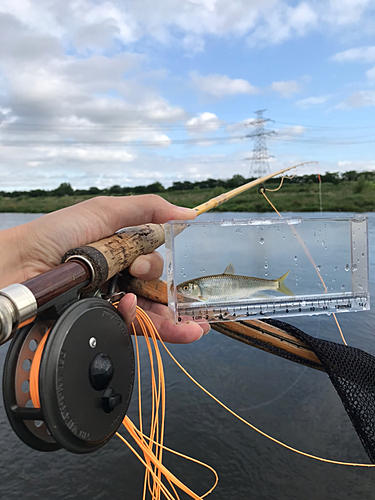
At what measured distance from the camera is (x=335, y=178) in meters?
7.64

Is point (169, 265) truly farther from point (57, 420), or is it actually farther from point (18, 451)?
point (18, 451)

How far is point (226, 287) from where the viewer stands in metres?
1.63

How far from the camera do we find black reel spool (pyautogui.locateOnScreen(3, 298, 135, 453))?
2.93ft

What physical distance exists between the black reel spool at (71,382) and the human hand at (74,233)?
0.64 m

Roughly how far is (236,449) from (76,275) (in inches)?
133

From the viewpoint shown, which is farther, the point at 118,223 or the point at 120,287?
the point at 120,287

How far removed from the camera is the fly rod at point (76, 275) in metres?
0.84

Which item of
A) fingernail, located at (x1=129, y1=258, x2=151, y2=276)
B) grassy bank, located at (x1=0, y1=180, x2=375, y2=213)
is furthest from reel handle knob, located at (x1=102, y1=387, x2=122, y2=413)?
grassy bank, located at (x1=0, y1=180, x2=375, y2=213)

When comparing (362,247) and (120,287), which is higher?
(362,247)

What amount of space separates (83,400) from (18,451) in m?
3.53

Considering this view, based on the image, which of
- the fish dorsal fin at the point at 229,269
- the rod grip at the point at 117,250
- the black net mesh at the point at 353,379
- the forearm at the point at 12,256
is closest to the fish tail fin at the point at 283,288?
the fish dorsal fin at the point at 229,269

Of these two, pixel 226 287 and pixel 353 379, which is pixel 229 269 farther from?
pixel 353 379

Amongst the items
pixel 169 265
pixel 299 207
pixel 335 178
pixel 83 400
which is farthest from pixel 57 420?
pixel 299 207

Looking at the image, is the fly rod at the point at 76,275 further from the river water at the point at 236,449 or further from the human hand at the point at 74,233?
the river water at the point at 236,449
